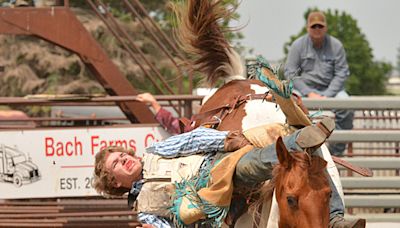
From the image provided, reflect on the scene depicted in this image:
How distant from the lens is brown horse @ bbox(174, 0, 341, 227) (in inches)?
189

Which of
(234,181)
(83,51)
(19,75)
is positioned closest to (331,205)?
(234,181)

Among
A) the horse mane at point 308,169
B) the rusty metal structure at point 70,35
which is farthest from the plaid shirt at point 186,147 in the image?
the rusty metal structure at point 70,35

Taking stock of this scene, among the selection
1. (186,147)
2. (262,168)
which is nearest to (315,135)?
(262,168)

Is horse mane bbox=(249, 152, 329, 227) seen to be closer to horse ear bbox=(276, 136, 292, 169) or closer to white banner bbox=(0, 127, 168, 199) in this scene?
horse ear bbox=(276, 136, 292, 169)

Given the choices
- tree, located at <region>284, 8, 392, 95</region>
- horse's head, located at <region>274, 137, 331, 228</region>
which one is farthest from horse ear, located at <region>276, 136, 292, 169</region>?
tree, located at <region>284, 8, 392, 95</region>

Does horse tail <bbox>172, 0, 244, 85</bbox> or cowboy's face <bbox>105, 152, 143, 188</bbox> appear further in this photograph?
horse tail <bbox>172, 0, 244, 85</bbox>

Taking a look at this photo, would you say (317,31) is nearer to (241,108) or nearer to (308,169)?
(241,108)

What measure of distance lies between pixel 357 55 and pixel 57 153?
3668 centimetres

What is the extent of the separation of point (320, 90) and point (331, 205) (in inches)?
166

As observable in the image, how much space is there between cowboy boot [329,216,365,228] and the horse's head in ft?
0.59

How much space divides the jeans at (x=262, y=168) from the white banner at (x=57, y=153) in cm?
318

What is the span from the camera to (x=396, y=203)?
819 centimetres

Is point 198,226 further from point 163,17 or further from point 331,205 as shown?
point 163,17

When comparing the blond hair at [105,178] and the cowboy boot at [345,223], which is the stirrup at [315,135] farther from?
the blond hair at [105,178]
